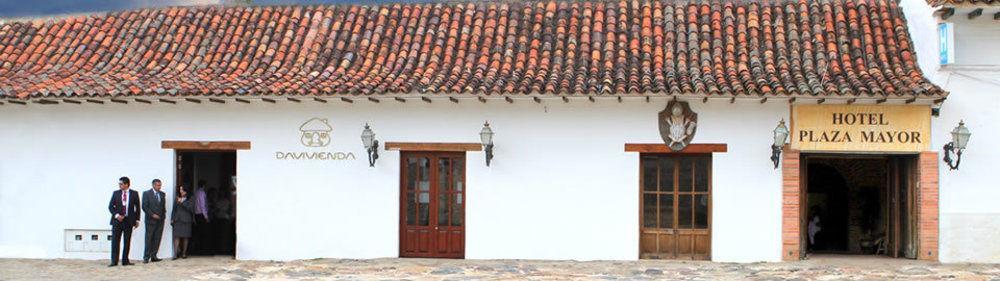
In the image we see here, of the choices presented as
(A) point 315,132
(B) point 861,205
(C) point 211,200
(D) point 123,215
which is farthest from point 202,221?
(B) point 861,205

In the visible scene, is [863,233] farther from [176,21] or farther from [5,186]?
[5,186]

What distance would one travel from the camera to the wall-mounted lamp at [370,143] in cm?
1622

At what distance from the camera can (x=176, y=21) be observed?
19.2m

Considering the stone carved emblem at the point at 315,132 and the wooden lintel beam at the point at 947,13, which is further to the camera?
the stone carved emblem at the point at 315,132

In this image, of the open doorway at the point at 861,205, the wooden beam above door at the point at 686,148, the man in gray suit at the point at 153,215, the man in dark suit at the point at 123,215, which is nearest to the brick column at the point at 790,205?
the open doorway at the point at 861,205

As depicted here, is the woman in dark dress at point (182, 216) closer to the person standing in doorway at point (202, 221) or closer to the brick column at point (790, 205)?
the person standing in doorway at point (202, 221)

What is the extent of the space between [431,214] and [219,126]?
3.23 meters

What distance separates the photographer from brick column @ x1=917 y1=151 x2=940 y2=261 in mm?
15750

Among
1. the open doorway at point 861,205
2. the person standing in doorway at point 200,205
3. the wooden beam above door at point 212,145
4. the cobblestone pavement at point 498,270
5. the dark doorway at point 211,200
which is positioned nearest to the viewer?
the cobblestone pavement at point 498,270

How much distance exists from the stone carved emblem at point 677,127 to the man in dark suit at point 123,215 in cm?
729

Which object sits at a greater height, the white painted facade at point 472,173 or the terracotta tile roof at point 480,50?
the terracotta tile roof at point 480,50

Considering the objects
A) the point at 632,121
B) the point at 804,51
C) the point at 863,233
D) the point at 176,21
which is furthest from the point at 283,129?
the point at 863,233

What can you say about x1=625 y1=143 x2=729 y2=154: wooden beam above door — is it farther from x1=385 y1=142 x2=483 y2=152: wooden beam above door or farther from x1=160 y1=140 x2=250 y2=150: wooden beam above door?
x1=160 y1=140 x2=250 y2=150: wooden beam above door

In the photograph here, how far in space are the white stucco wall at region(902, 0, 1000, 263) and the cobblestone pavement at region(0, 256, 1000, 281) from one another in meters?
0.43
